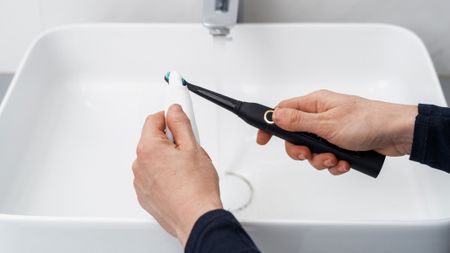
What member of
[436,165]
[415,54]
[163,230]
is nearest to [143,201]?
[163,230]

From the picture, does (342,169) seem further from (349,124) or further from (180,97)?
(180,97)

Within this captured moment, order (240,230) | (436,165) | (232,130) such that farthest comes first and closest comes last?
1. (232,130)
2. (436,165)
3. (240,230)

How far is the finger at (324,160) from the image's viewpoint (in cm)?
50

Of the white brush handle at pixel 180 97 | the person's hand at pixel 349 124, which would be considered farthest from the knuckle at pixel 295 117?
the white brush handle at pixel 180 97

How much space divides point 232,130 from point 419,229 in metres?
0.30

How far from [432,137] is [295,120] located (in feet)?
0.49

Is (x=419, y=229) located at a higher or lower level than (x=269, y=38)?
lower

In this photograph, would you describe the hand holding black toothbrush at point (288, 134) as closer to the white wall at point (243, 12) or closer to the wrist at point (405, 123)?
the wrist at point (405, 123)

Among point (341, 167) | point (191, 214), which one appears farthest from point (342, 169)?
point (191, 214)

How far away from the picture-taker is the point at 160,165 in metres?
0.39

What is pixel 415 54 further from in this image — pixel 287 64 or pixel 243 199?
pixel 243 199

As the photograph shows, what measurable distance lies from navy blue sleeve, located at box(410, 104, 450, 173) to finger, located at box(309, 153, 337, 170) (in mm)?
85

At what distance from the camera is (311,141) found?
494mm

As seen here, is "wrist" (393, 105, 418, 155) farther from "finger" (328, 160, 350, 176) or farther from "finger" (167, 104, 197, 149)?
"finger" (167, 104, 197, 149)
